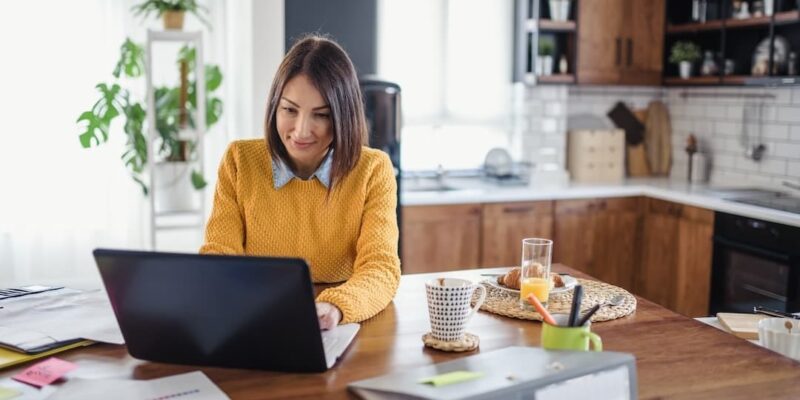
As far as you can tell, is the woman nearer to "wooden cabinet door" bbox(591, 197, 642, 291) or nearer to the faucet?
the faucet

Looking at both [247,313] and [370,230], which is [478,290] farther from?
[247,313]

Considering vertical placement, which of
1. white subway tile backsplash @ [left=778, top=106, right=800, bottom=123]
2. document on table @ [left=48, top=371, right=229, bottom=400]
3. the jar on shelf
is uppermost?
the jar on shelf

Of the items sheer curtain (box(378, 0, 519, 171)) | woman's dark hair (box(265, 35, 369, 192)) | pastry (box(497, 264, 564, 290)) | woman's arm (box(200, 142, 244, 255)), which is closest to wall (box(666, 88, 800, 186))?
sheer curtain (box(378, 0, 519, 171))

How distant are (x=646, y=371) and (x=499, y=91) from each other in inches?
138

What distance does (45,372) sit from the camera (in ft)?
4.38

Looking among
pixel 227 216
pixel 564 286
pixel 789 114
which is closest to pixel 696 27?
pixel 789 114

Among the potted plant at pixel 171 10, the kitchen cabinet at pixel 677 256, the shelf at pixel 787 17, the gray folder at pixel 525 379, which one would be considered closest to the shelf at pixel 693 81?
the shelf at pixel 787 17

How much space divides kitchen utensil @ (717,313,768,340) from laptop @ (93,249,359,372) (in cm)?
97

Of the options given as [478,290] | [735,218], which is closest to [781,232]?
[735,218]

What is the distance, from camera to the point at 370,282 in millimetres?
1752

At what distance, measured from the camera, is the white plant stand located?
3629mm

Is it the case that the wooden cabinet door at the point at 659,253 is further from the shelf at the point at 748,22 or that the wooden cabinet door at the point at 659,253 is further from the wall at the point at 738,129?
the shelf at the point at 748,22

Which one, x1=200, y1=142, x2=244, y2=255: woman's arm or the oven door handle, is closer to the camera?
x1=200, y1=142, x2=244, y2=255: woman's arm

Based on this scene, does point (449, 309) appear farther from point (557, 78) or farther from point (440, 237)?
point (557, 78)
